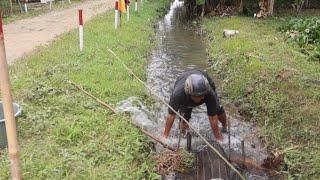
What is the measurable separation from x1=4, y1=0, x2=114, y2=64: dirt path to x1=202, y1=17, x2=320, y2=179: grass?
5717mm

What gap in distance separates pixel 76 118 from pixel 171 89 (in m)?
3.93

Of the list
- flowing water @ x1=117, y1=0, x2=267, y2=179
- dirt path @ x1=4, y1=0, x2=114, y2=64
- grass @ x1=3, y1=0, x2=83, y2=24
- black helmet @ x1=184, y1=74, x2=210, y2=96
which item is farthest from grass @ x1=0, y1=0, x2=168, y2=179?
grass @ x1=3, y1=0, x2=83, y2=24

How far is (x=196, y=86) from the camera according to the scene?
6.28 metres

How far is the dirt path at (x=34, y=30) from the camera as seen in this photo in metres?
13.0

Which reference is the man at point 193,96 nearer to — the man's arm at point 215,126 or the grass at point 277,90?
the man's arm at point 215,126

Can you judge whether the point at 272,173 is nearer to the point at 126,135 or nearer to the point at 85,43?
the point at 126,135

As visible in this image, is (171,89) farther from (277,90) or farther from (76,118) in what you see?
(76,118)

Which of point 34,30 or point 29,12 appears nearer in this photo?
point 34,30

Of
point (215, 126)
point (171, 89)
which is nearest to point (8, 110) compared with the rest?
point (215, 126)

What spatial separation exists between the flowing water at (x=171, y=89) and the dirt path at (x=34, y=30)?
375 cm

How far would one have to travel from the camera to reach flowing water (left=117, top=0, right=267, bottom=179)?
750 centimetres

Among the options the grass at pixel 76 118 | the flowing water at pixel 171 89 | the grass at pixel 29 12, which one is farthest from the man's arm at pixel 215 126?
the grass at pixel 29 12

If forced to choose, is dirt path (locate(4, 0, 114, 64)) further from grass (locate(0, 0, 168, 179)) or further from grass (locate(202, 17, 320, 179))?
grass (locate(202, 17, 320, 179))

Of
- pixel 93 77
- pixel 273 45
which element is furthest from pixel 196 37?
pixel 93 77
